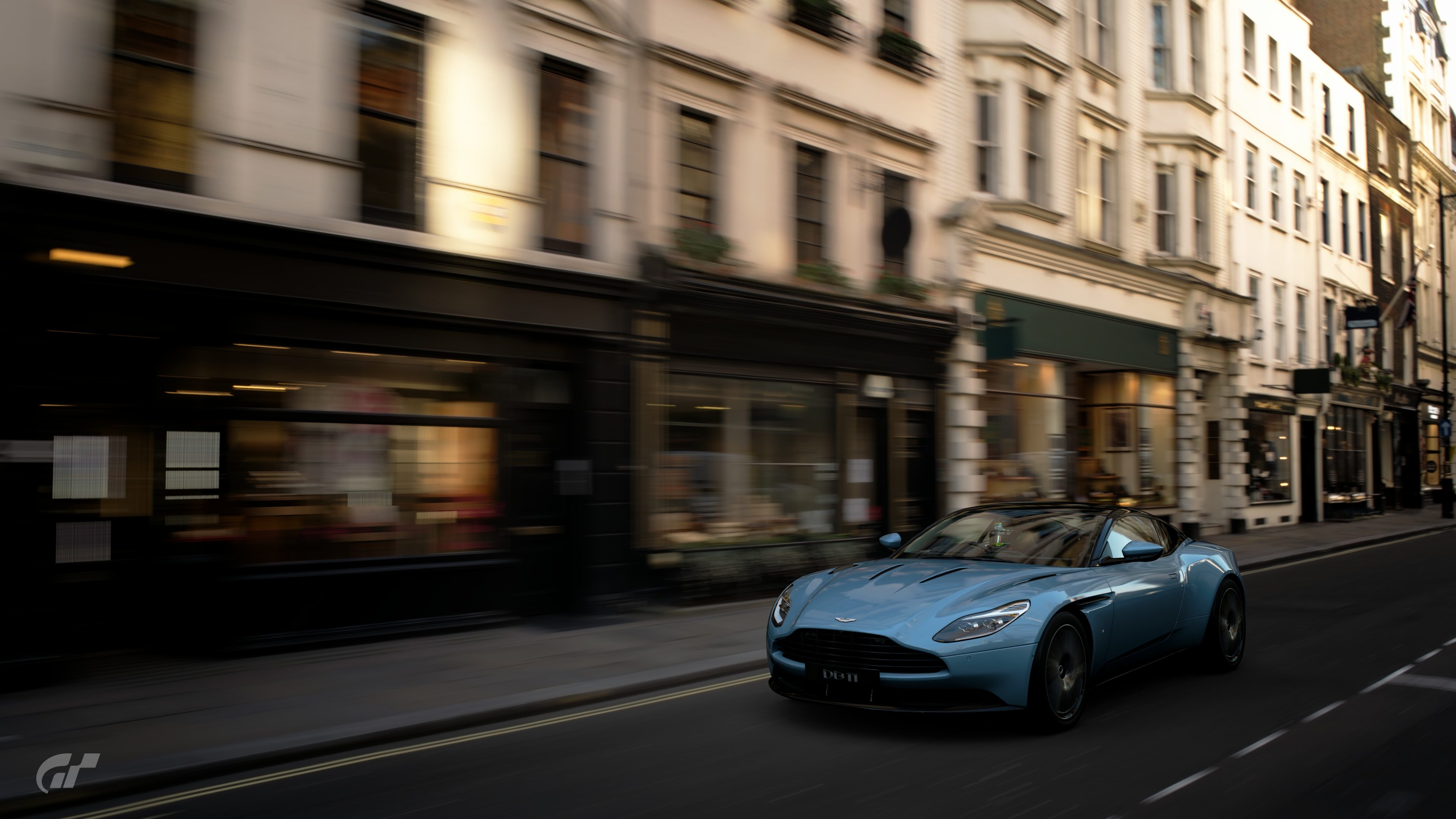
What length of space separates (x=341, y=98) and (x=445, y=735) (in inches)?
252

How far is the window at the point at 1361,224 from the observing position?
1335 inches

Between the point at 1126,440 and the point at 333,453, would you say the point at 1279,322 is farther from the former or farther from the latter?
the point at 333,453

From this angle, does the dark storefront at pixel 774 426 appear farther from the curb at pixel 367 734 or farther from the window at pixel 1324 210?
the window at pixel 1324 210

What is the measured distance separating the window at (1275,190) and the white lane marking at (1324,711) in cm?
2441

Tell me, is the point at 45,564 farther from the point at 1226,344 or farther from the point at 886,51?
the point at 1226,344

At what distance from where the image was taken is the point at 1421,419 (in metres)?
37.8

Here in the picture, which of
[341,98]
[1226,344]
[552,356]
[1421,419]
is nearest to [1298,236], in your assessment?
[1226,344]

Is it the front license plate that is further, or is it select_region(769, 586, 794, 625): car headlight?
select_region(769, 586, 794, 625): car headlight

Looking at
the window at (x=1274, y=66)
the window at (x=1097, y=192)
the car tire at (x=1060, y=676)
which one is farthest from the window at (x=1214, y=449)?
the car tire at (x=1060, y=676)

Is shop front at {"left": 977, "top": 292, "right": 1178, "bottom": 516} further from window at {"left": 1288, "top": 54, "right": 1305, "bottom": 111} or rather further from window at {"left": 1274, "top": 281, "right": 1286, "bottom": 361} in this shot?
window at {"left": 1288, "top": 54, "right": 1305, "bottom": 111}

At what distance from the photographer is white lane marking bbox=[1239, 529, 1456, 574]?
17219 millimetres

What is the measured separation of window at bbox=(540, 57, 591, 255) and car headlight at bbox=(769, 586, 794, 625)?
6.12 metres

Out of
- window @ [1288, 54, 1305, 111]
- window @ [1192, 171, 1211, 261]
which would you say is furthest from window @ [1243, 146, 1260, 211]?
window @ [1288, 54, 1305, 111]

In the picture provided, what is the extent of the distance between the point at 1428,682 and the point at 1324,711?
1551mm
